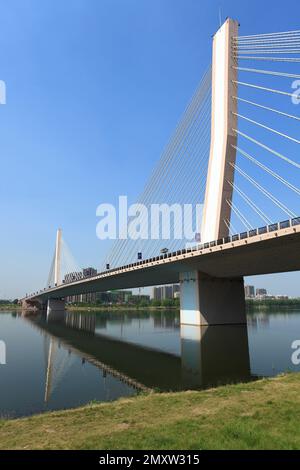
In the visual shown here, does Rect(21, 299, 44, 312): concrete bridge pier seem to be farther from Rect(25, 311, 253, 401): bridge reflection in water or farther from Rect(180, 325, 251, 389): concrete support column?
Rect(180, 325, 251, 389): concrete support column

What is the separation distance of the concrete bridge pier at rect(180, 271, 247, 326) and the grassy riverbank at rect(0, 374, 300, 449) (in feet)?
99.6

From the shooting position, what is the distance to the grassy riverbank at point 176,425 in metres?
5.97

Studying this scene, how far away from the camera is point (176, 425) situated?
23.1ft

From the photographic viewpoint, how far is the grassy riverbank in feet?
19.6

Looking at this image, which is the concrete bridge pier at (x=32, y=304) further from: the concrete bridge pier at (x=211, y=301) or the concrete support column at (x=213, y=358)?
the concrete support column at (x=213, y=358)

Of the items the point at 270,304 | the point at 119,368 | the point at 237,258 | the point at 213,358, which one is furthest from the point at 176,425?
the point at 270,304

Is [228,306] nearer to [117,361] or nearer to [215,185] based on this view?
[215,185]

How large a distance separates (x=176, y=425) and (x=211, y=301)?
114ft

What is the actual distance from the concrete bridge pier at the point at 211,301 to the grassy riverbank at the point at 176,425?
3037cm

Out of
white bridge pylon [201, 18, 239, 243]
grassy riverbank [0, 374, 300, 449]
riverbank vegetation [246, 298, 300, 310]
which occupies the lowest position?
grassy riverbank [0, 374, 300, 449]

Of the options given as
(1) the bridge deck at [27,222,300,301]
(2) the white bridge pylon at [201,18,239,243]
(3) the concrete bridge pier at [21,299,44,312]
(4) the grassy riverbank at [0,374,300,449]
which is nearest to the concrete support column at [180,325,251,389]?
(4) the grassy riverbank at [0,374,300,449]

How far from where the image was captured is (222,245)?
95.6ft
